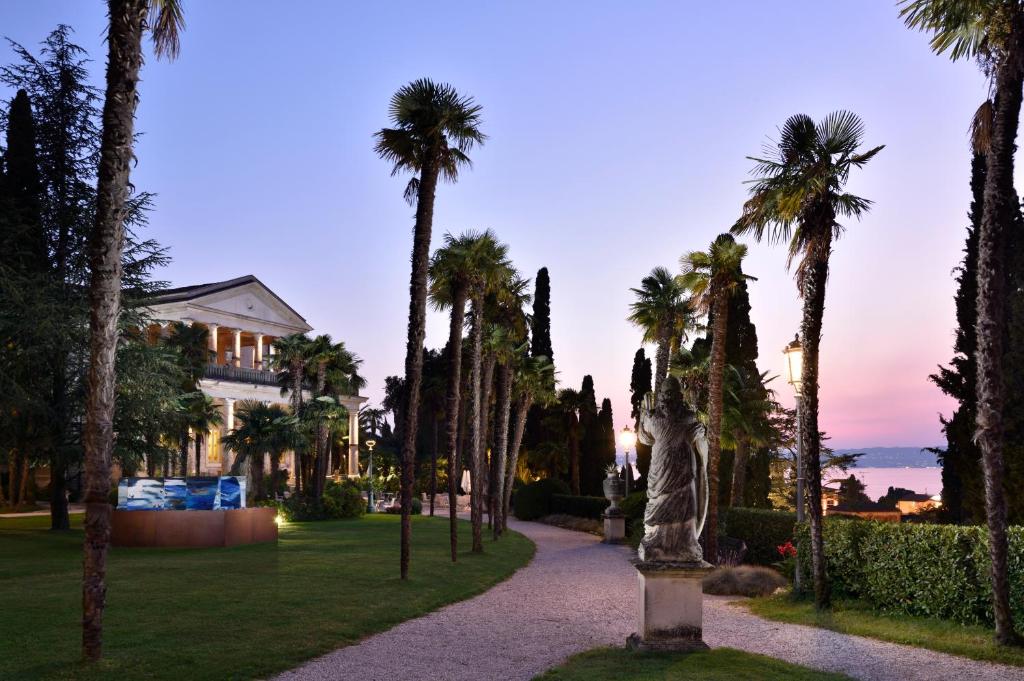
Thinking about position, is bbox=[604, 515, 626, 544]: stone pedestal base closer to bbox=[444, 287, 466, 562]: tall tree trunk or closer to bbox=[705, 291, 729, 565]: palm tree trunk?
bbox=[444, 287, 466, 562]: tall tree trunk

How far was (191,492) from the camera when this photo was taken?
92.8 feet

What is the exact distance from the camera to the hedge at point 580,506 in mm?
40719

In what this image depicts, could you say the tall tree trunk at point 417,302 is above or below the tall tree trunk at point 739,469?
above

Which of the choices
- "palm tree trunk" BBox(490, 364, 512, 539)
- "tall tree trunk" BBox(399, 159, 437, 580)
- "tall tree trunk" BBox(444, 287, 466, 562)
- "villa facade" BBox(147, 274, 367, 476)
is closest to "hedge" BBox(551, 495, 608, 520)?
"palm tree trunk" BBox(490, 364, 512, 539)

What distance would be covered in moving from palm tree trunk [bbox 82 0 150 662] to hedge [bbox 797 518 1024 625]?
12.0m

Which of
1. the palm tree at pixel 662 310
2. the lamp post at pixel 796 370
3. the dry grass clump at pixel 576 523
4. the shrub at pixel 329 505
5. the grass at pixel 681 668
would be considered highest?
the palm tree at pixel 662 310

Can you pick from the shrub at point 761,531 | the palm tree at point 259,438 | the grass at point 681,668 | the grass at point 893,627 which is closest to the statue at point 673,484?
the grass at point 681,668

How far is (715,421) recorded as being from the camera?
22.9m

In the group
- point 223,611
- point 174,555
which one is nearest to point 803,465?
point 223,611

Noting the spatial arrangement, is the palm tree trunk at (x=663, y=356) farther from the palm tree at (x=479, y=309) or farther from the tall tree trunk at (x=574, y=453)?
the tall tree trunk at (x=574, y=453)

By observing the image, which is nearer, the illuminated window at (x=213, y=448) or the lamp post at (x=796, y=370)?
the lamp post at (x=796, y=370)

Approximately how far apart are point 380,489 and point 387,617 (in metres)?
50.5

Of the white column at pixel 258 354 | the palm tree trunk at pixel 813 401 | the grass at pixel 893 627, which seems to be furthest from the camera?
the white column at pixel 258 354

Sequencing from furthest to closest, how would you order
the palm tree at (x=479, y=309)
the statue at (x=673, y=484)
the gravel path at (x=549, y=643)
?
the palm tree at (x=479, y=309) → the statue at (x=673, y=484) → the gravel path at (x=549, y=643)
